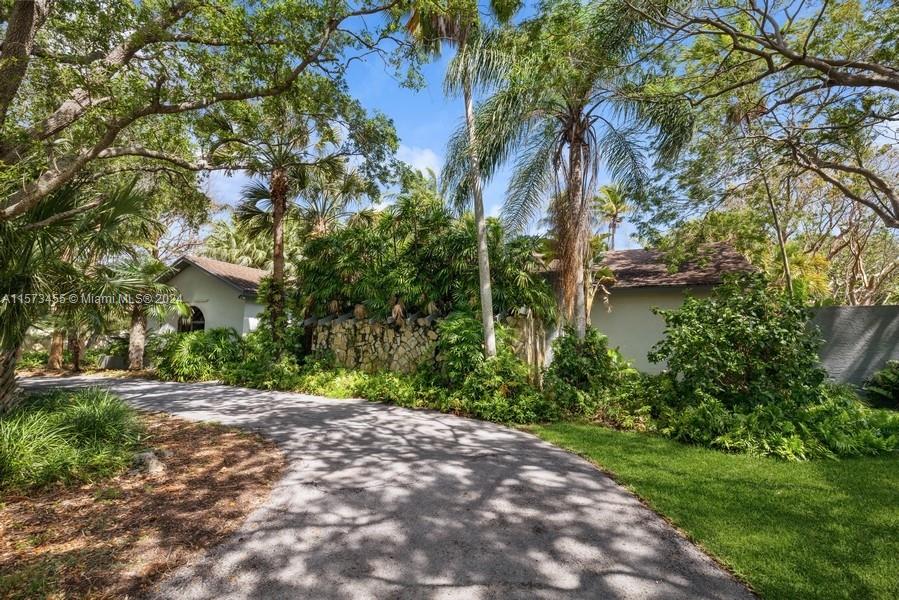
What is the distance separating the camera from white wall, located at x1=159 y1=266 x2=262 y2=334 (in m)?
15.2

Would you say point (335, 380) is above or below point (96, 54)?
below

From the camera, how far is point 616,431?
642 cm

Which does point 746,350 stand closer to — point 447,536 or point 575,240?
point 575,240

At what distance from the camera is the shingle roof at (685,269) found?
10988 mm

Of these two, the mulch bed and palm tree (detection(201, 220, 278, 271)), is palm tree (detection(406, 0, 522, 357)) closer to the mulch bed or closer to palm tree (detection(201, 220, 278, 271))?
the mulch bed

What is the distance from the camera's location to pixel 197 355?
39.2 ft

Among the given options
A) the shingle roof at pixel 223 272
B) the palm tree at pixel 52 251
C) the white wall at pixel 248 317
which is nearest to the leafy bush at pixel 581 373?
the palm tree at pixel 52 251

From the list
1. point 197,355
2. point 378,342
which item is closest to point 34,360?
point 197,355

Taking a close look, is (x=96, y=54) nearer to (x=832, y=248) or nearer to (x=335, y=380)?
(x=335, y=380)

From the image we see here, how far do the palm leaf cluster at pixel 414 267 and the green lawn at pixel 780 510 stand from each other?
14.5 ft

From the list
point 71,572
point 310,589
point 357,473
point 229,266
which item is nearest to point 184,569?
point 71,572

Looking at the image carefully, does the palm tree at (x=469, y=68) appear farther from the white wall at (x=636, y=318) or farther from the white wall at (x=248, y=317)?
the white wall at (x=248, y=317)

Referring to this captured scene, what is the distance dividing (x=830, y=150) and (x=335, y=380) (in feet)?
43.0

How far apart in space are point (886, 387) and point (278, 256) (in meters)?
15.2
